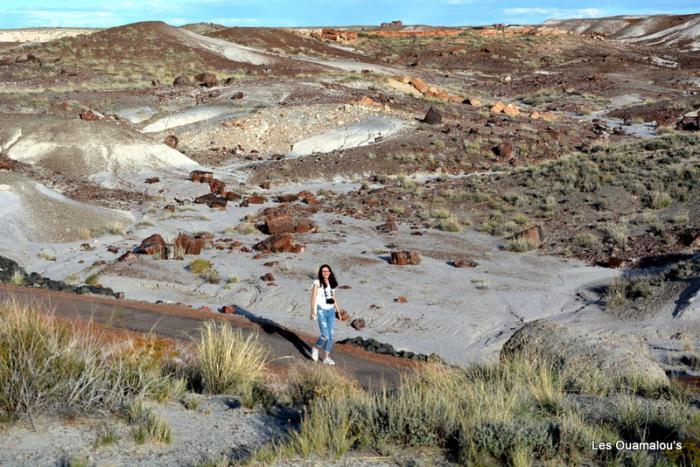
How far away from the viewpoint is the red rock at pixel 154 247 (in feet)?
61.8

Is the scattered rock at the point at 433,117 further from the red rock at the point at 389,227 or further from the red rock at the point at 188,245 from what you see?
the red rock at the point at 188,245

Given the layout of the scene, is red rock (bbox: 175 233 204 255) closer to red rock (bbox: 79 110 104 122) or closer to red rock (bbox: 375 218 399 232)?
red rock (bbox: 375 218 399 232)

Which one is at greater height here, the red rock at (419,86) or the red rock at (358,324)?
the red rock at (419,86)

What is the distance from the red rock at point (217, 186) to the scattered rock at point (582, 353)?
17.7 meters

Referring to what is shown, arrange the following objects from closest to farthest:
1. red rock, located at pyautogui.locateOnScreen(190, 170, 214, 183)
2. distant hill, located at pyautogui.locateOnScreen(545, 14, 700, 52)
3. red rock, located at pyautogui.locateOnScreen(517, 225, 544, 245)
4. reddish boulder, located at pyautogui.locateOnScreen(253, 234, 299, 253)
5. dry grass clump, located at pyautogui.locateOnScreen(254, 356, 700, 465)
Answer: dry grass clump, located at pyautogui.locateOnScreen(254, 356, 700, 465)
reddish boulder, located at pyautogui.locateOnScreen(253, 234, 299, 253)
red rock, located at pyautogui.locateOnScreen(517, 225, 544, 245)
red rock, located at pyautogui.locateOnScreen(190, 170, 214, 183)
distant hill, located at pyautogui.locateOnScreen(545, 14, 700, 52)

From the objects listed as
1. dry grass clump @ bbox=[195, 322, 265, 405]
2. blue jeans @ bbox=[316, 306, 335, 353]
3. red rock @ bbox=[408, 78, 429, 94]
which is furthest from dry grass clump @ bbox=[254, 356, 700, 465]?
red rock @ bbox=[408, 78, 429, 94]

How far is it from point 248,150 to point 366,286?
17487 millimetres

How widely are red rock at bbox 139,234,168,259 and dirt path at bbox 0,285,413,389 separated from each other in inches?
→ 221

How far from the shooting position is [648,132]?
38656 mm

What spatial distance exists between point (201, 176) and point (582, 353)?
20439mm

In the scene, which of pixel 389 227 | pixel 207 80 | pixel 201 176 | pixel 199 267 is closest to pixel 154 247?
pixel 199 267

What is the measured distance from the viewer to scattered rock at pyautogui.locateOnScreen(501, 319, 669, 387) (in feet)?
27.8

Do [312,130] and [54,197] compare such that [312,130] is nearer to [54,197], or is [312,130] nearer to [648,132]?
[54,197]

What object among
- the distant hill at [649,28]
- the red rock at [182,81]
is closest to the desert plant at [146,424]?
the red rock at [182,81]
